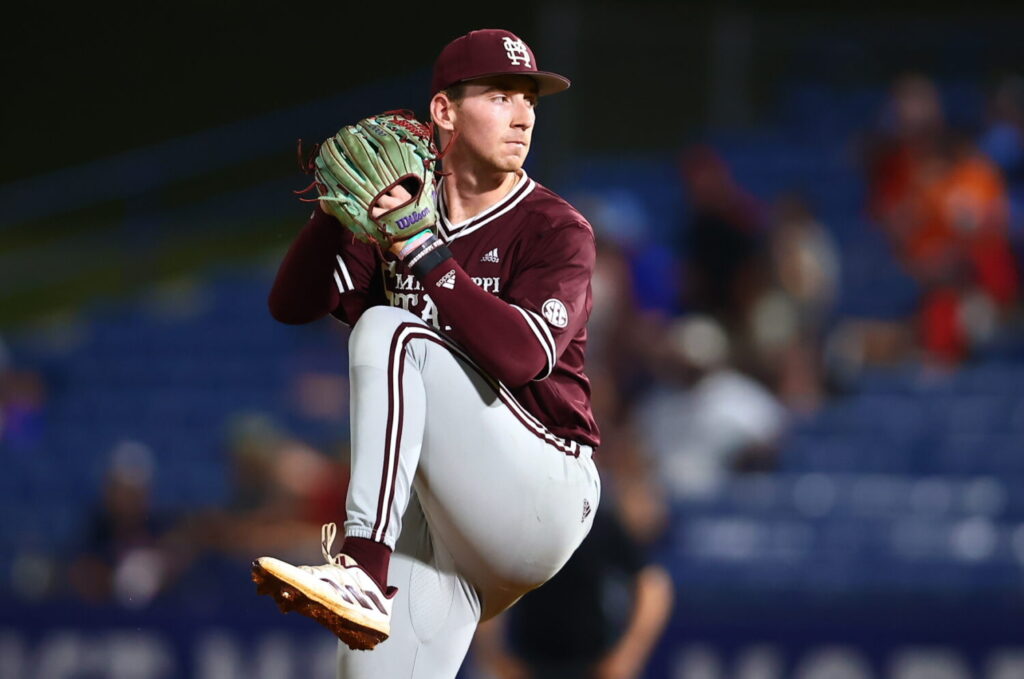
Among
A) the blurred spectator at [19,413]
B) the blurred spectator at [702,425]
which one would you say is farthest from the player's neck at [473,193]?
the blurred spectator at [19,413]

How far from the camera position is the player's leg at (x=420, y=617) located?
10.1 ft

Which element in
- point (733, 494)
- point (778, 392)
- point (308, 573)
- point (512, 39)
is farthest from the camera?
point (778, 392)

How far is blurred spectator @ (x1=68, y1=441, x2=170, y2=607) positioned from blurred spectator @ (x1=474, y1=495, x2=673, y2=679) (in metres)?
2.45

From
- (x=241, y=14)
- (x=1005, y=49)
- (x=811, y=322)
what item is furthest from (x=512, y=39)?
(x=241, y=14)

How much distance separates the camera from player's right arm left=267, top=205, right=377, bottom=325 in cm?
310

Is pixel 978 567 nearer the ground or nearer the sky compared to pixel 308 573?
nearer the ground

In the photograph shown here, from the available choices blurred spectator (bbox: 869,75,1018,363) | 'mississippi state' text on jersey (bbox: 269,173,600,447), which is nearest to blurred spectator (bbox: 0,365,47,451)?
blurred spectator (bbox: 869,75,1018,363)

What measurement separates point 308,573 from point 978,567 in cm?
493

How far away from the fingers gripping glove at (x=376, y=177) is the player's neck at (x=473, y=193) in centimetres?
29

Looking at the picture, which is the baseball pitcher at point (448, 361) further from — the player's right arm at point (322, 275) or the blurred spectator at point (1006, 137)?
the blurred spectator at point (1006, 137)

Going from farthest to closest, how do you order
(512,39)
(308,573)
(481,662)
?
(481,662) → (512,39) → (308,573)

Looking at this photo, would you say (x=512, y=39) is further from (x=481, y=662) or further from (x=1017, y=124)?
(x=1017, y=124)

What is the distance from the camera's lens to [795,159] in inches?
382

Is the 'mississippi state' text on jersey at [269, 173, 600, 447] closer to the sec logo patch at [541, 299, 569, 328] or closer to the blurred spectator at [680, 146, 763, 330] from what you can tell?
the sec logo patch at [541, 299, 569, 328]
